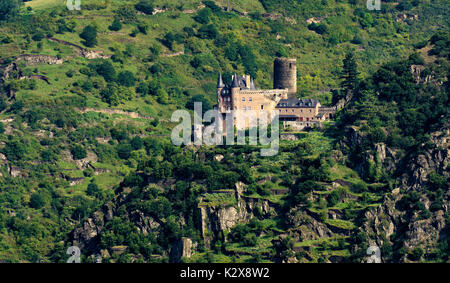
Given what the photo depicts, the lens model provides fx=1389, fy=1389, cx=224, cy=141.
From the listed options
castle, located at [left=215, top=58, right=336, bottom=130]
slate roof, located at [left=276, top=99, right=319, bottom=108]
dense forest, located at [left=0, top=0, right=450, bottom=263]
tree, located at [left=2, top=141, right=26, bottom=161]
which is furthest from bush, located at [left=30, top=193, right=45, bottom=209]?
slate roof, located at [left=276, top=99, right=319, bottom=108]

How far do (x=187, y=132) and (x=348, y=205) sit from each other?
114 ft

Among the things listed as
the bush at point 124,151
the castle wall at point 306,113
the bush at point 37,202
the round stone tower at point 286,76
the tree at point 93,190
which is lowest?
the bush at point 37,202

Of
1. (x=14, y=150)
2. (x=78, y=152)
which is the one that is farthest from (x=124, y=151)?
(x=14, y=150)

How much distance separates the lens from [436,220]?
145m

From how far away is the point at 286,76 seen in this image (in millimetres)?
174500

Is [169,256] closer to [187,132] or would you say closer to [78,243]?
[78,243]

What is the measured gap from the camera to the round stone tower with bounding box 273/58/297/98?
174 metres

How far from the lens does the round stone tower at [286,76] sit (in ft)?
570

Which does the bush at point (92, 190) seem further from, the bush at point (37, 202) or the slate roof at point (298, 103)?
the slate roof at point (298, 103)

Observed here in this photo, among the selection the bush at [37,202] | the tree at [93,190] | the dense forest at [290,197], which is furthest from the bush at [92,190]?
the bush at [37,202]

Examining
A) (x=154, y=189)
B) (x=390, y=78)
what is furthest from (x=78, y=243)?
(x=390, y=78)

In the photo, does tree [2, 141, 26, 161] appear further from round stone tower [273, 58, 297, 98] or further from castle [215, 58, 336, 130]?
round stone tower [273, 58, 297, 98]
